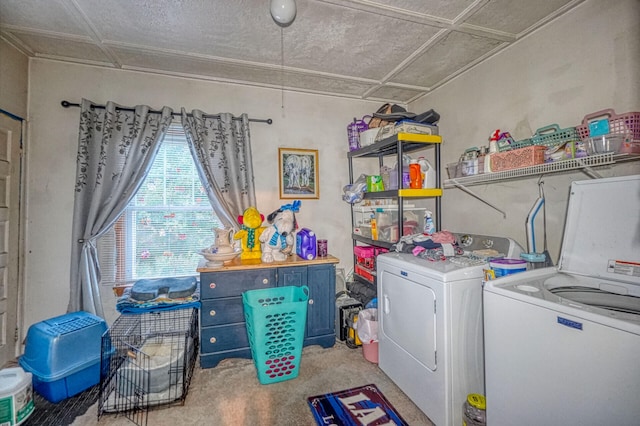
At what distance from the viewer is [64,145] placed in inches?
92.4

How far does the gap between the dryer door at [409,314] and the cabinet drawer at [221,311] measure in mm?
1098

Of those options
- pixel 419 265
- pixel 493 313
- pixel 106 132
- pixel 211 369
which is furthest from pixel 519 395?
pixel 106 132

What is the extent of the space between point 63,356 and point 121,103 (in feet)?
6.55

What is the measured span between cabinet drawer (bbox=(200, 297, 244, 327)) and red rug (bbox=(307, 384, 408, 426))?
0.82 metres

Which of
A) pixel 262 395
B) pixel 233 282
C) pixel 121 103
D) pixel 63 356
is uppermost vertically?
pixel 121 103

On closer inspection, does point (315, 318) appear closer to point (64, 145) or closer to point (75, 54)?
point (64, 145)

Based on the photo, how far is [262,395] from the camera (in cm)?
185

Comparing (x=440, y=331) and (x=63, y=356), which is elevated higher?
(x=440, y=331)

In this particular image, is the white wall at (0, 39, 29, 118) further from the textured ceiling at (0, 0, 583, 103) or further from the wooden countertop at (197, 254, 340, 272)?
the wooden countertop at (197, 254, 340, 272)

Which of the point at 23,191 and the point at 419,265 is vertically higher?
the point at 23,191

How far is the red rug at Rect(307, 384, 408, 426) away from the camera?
Answer: 1.60 m

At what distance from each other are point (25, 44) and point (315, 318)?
10.2 ft

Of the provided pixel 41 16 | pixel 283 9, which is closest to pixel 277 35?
pixel 283 9

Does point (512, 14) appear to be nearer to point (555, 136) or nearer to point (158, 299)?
point (555, 136)
